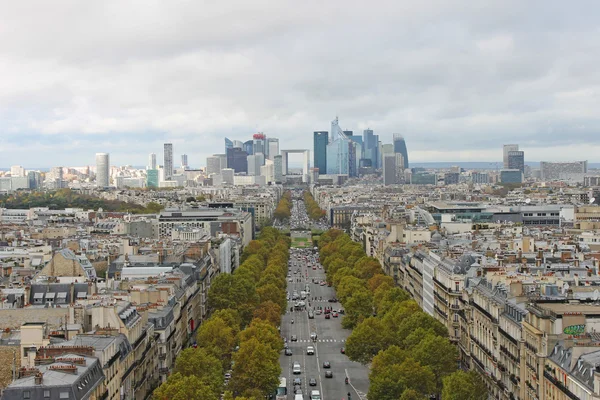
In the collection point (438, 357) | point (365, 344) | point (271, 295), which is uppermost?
point (438, 357)

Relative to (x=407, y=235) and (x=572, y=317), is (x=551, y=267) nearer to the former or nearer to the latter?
(x=572, y=317)

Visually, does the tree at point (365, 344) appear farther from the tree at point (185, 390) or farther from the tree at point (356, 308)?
the tree at point (185, 390)

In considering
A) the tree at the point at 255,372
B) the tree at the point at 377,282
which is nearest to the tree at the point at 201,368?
the tree at the point at 255,372

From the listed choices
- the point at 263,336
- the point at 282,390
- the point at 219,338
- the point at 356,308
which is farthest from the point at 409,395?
the point at 356,308

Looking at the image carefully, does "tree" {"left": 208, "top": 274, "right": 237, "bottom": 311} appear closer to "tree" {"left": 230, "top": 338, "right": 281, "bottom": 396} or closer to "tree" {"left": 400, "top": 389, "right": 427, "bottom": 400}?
"tree" {"left": 230, "top": 338, "right": 281, "bottom": 396}

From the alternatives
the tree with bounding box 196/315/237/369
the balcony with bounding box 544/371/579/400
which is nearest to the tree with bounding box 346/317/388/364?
the tree with bounding box 196/315/237/369

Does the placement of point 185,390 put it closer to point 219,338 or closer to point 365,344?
point 219,338

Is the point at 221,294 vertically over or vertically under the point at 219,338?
over
